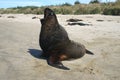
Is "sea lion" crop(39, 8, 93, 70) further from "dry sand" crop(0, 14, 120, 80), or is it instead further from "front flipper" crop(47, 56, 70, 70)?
"dry sand" crop(0, 14, 120, 80)

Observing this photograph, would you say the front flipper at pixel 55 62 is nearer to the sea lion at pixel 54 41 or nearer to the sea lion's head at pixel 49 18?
the sea lion at pixel 54 41

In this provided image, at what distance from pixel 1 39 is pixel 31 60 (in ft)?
7.72

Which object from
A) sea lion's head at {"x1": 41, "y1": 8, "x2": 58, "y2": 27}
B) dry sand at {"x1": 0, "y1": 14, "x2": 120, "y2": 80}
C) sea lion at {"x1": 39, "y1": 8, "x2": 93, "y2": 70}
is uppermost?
sea lion's head at {"x1": 41, "y1": 8, "x2": 58, "y2": 27}

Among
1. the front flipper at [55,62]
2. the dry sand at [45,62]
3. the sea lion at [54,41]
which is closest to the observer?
the dry sand at [45,62]

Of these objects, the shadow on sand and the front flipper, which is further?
the shadow on sand

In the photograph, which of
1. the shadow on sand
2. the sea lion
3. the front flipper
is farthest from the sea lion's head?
the front flipper

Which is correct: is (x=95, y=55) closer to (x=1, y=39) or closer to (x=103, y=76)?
(x=103, y=76)

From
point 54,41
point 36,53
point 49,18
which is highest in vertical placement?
point 49,18

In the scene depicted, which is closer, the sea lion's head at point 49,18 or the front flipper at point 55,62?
the front flipper at point 55,62

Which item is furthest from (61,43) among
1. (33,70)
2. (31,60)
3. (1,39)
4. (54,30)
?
(1,39)

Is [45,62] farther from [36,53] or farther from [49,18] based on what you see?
[49,18]

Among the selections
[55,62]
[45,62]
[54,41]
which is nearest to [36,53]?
[54,41]

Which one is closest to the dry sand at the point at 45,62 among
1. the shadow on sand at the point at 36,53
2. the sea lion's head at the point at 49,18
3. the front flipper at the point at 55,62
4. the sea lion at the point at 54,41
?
the shadow on sand at the point at 36,53

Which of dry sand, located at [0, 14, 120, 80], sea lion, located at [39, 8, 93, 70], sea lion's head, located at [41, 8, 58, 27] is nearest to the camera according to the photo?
dry sand, located at [0, 14, 120, 80]
